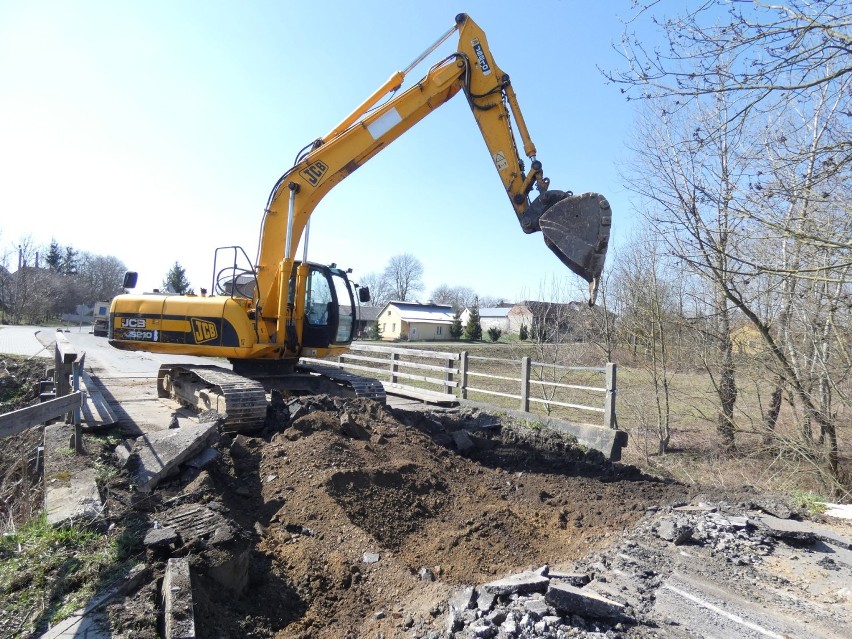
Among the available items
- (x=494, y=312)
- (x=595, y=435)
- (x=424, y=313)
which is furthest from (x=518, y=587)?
(x=494, y=312)

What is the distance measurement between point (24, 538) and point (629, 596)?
176 inches

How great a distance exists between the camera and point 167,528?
4.18m

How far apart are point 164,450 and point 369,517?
8.32 feet

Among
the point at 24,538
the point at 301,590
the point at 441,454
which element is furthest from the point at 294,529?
the point at 441,454

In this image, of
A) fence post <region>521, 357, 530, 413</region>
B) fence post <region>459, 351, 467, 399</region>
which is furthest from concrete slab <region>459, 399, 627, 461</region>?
fence post <region>459, 351, 467, 399</region>

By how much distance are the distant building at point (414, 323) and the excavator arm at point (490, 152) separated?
165 ft

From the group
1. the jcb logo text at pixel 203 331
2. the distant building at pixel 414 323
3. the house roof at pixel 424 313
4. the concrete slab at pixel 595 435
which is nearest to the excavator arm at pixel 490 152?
the jcb logo text at pixel 203 331

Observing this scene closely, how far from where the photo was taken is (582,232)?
7074mm

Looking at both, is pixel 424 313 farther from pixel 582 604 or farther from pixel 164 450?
pixel 582 604

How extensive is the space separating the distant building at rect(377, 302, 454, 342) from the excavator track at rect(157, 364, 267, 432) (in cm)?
4995

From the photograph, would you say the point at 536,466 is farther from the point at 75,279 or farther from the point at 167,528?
the point at 75,279

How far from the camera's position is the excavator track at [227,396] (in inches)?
296

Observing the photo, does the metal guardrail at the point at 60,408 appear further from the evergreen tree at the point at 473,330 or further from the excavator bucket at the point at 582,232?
the evergreen tree at the point at 473,330

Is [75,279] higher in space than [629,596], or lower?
higher
